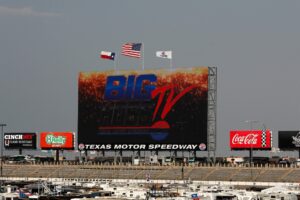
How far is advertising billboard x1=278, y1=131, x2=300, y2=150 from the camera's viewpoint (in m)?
147

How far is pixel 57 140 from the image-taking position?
168 meters

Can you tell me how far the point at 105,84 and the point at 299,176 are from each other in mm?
33695

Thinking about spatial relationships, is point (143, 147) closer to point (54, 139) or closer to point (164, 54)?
point (164, 54)

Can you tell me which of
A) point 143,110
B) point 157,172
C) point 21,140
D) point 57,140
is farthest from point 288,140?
point 21,140

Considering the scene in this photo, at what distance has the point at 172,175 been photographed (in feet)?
489

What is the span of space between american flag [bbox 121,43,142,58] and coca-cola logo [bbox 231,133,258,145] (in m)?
19.7

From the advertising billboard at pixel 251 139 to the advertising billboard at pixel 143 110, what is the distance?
23.4 ft

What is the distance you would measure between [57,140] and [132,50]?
23.9 metres

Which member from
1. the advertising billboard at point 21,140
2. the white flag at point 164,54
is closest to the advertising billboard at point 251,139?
the white flag at point 164,54

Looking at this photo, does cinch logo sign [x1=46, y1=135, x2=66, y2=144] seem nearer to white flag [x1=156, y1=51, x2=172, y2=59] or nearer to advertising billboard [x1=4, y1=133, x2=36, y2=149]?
advertising billboard [x1=4, y1=133, x2=36, y2=149]

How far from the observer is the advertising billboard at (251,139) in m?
147

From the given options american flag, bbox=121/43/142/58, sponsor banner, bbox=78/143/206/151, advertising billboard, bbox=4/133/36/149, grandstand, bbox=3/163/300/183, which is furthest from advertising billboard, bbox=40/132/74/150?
american flag, bbox=121/43/142/58

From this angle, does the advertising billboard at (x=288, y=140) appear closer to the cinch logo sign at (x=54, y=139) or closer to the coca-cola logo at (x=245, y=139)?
the coca-cola logo at (x=245, y=139)

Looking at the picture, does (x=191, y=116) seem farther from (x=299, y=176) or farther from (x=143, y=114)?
(x=299, y=176)
